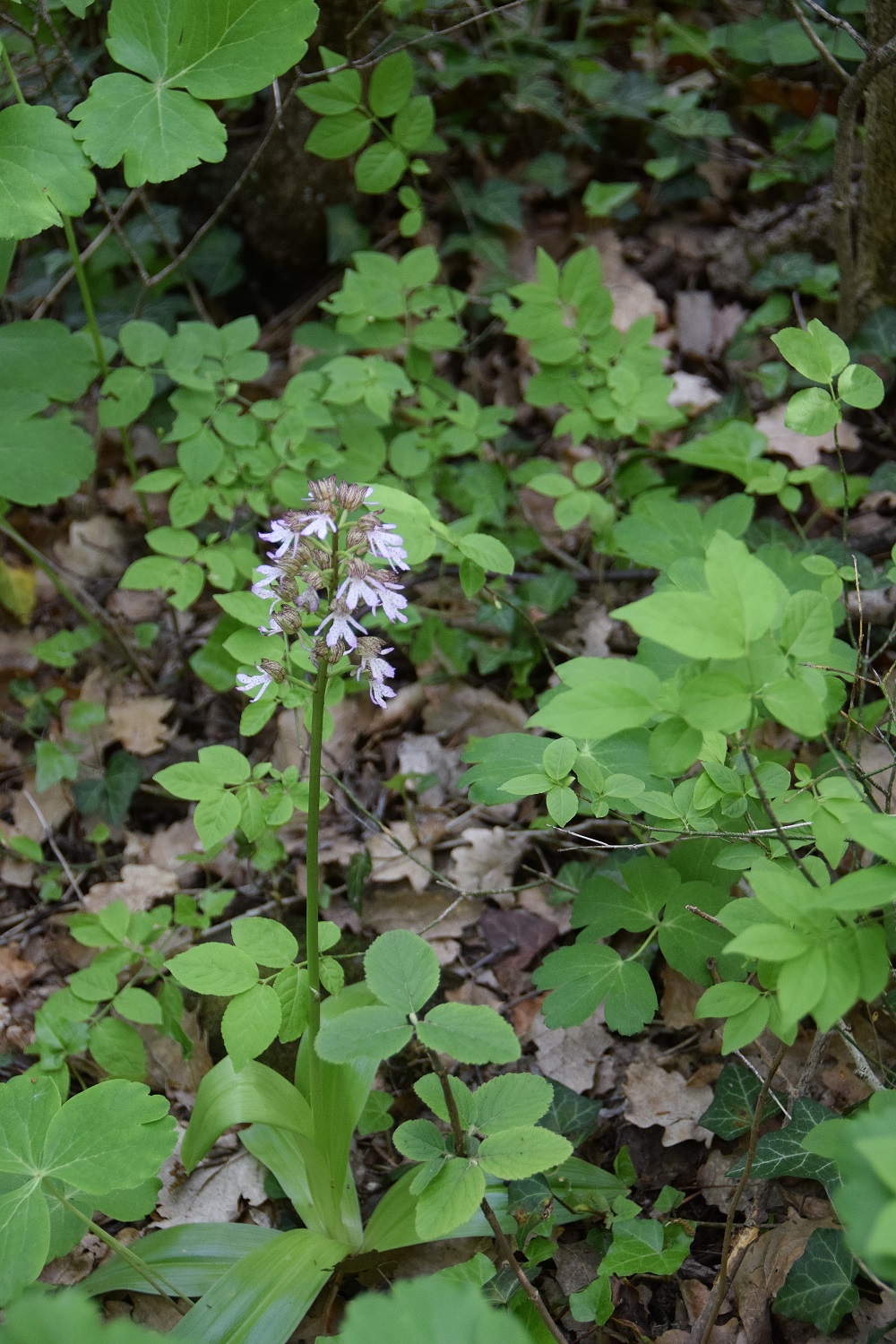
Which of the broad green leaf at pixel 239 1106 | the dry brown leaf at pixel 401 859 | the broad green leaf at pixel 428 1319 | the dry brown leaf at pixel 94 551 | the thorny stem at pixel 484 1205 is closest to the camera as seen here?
the broad green leaf at pixel 428 1319

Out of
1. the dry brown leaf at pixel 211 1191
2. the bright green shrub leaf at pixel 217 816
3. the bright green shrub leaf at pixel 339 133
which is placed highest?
the bright green shrub leaf at pixel 339 133

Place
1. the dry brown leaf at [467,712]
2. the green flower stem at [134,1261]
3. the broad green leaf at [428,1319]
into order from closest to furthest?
1. the broad green leaf at [428,1319]
2. the green flower stem at [134,1261]
3. the dry brown leaf at [467,712]

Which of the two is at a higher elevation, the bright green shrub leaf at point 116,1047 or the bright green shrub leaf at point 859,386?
the bright green shrub leaf at point 859,386

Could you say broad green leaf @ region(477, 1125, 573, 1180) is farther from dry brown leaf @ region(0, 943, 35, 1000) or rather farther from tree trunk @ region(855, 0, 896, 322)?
tree trunk @ region(855, 0, 896, 322)

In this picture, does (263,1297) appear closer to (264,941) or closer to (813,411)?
(264,941)

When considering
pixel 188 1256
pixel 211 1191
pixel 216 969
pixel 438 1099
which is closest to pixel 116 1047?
pixel 211 1191

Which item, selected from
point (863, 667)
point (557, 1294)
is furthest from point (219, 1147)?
point (863, 667)

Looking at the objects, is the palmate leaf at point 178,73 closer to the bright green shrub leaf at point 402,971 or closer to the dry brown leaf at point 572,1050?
the bright green shrub leaf at point 402,971

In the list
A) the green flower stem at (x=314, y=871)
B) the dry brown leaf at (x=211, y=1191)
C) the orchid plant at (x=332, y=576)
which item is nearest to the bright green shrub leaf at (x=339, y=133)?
the orchid plant at (x=332, y=576)
